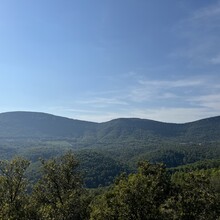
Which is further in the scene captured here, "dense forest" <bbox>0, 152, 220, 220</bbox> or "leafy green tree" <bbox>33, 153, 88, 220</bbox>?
"leafy green tree" <bbox>33, 153, 88, 220</bbox>

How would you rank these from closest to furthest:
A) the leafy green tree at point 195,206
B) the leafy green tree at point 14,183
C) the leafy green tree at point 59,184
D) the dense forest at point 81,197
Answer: the dense forest at point 81,197
the leafy green tree at point 195,206
the leafy green tree at point 14,183
the leafy green tree at point 59,184

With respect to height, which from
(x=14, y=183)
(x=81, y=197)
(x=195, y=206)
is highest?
(x=14, y=183)

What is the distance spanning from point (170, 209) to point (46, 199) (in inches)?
761

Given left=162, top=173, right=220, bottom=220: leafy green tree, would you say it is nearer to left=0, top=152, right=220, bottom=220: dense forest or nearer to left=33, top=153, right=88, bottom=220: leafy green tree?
left=0, top=152, right=220, bottom=220: dense forest

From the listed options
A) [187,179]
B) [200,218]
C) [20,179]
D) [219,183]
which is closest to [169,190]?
[187,179]

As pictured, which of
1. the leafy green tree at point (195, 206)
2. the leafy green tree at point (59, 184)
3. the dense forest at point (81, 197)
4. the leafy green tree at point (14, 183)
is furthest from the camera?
the leafy green tree at point (59, 184)

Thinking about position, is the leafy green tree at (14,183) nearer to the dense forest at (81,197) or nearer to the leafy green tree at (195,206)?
the dense forest at (81,197)

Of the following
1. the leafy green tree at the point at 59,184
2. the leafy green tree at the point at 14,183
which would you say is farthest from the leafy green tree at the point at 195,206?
the leafy green tree at the point at 14,183

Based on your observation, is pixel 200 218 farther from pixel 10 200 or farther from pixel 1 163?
pixel 1 163

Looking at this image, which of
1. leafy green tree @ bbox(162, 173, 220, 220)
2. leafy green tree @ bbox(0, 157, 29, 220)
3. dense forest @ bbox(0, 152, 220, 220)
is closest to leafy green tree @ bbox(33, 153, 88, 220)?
dense forest @ bbox(0, 152, 220, 220)

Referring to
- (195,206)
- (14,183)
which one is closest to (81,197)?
(14,183)

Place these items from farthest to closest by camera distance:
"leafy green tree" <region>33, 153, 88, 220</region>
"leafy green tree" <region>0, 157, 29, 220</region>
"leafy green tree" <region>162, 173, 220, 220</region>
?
"leafy green tree" <region>33, 153, 88, 220</region> < "leafy green tree" <region>0, 157, 29, 220</region> < "leafy green tree" <region>162, 173, 220, 220</region>

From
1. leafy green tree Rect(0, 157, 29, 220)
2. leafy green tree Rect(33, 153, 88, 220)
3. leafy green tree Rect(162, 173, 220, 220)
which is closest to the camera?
leafy green tree Rect(162, 173, 220, 220)

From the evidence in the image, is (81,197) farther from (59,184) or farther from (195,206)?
(195,206)
